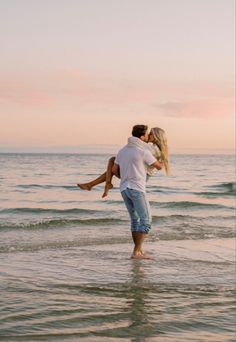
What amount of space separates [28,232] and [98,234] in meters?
1.46

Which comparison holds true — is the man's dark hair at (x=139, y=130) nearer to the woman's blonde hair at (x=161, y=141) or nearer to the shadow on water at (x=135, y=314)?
the woman's blonde hair at (x=161, y=141)

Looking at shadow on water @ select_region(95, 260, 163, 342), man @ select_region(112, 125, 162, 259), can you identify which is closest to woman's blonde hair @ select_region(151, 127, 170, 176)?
man @ select_region(112, 125, 162, 259)

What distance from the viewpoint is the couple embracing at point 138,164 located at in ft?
27.1

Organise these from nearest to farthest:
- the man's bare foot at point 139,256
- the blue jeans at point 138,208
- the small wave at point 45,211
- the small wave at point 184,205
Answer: the blue jeans at point 138,208
the man's bare foot at point 139,256
the small wave at point 45,211
the small wave at point 184,205

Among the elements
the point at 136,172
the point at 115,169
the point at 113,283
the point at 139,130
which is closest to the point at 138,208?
the point at 136,172

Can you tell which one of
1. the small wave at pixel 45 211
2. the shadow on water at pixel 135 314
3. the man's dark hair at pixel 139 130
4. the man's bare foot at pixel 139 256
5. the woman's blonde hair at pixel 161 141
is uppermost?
the man's dark hair at pixel 139 130

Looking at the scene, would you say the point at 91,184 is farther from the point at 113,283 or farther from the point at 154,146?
the point at 113,283

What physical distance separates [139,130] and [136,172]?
590mm

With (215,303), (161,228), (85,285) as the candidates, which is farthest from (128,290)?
(161,228)

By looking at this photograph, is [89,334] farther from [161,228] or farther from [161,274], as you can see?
[161,228]

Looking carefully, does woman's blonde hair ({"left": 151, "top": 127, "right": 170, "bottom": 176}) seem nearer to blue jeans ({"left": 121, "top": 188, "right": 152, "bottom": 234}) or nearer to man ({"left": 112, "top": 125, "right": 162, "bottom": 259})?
man ({"left": 112, "top": 125, "right": 162, "bottom": 259})

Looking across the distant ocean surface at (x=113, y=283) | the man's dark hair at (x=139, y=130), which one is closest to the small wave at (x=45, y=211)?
the distant ocean surface at (x=113, y=283)

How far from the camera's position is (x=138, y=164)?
828cm

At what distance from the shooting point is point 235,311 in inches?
227
